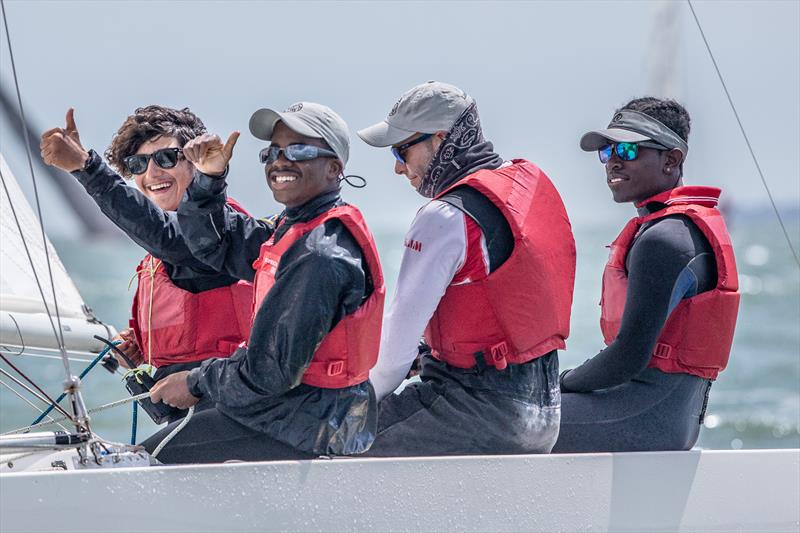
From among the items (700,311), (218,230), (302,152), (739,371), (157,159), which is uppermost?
(302,152)

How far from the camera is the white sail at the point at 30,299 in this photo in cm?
337

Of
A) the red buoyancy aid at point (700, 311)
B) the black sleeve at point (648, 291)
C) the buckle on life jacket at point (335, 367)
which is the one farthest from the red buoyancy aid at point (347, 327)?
the red buoyancy aid at point (700, 311)

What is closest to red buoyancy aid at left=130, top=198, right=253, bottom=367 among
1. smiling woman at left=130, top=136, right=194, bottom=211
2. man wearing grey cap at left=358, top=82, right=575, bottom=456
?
smiling woman at left=130, top=136, right=194, bottom=211

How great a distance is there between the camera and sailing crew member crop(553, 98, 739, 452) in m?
2.59

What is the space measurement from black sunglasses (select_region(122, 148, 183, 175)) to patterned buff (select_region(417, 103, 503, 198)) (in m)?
0.68

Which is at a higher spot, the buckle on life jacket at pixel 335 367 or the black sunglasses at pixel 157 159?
the black sunglasses at pixel 157 159

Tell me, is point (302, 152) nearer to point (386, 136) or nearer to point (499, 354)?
point (386, 136)

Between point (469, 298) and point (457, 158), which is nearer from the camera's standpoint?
point (469, 298)

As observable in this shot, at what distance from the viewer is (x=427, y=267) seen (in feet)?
7.74

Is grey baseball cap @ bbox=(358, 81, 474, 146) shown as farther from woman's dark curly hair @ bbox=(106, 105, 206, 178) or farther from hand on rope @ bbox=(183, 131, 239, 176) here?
woman's dark curly hair @ bbox=(106, 105, 206, 178)

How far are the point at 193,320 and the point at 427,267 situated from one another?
658 millimetres

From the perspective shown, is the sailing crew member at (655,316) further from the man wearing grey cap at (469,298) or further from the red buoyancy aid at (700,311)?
the man wearing grey cap at (469,298)

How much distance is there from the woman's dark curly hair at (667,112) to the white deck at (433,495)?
793 mm

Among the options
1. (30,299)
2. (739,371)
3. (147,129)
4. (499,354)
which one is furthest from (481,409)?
(739,371)
